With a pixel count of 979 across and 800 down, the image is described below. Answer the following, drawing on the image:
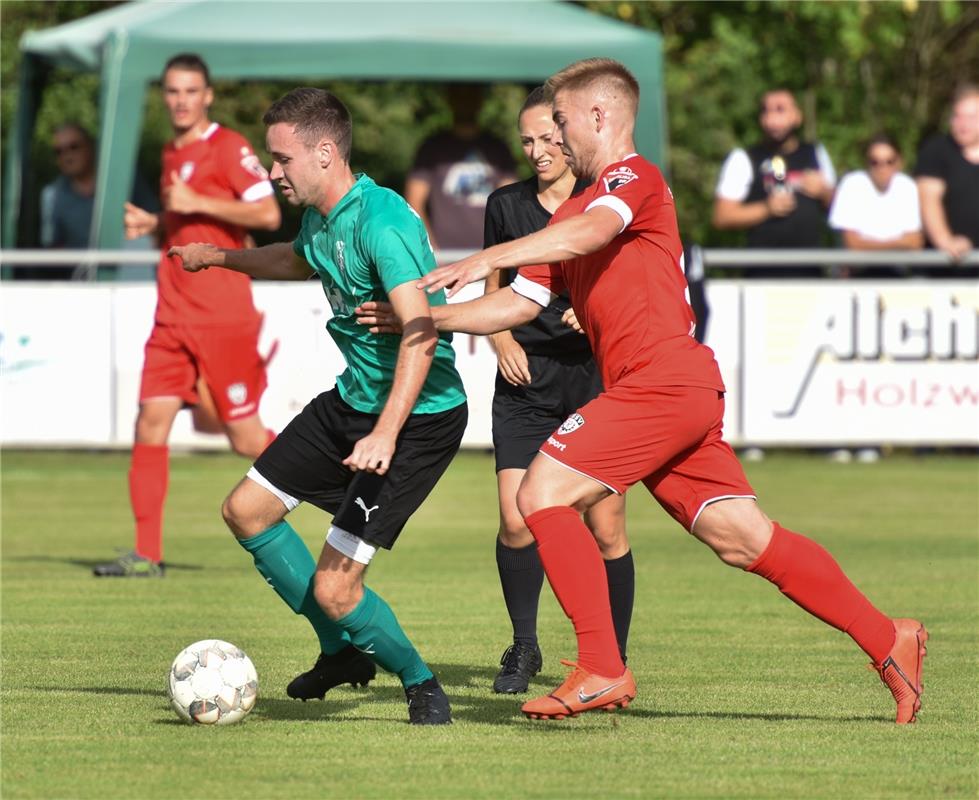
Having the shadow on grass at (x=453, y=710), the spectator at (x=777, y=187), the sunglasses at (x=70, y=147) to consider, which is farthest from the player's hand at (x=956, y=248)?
the shadow on grass at (x=453, y=710)

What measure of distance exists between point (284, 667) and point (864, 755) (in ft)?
8.39

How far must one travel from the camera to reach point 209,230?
10.4 m

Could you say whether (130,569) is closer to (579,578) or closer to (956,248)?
(579,578)

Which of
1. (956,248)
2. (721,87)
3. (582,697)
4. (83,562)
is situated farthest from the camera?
(721,87)

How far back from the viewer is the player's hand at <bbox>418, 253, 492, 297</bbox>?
5590mm

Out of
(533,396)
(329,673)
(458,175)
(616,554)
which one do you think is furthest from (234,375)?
(458,175)

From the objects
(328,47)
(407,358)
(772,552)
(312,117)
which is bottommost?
(772,552)

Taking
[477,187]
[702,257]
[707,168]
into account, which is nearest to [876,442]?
[702,257]

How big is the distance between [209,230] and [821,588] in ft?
16.5

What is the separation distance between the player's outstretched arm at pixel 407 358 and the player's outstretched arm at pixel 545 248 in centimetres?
17

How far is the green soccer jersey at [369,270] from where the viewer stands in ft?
20.1

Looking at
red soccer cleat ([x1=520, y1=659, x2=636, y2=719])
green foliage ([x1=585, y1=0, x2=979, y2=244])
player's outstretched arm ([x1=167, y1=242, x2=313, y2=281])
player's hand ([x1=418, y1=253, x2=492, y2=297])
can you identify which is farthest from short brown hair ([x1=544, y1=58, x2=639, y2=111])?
green foliage ([x1=585, y1=0, x2=979, y2=244])

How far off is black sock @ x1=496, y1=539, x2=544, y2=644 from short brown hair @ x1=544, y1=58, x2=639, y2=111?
6.55 feet

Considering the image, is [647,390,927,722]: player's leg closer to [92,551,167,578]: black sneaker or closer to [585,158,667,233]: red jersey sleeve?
[585,158,667,233]: red jersey sleeve
